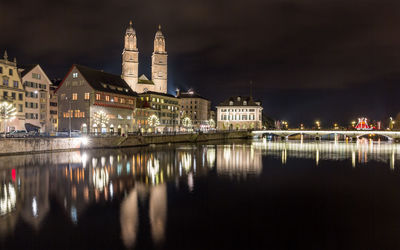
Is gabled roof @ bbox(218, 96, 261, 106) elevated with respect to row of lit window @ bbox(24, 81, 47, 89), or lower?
elevated

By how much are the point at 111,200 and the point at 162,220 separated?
6.19 m

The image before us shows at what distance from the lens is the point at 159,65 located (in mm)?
147750

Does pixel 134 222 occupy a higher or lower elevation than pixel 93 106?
lower

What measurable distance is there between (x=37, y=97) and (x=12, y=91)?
1340 centimetres

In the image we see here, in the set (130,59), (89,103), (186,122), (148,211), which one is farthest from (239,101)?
(148,211)

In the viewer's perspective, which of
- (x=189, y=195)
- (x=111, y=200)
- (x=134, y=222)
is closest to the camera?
(x=134, y=222)

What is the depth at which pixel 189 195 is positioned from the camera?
2606cm

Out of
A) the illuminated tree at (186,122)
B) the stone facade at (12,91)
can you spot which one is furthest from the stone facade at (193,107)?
the stone facade at (12,91)

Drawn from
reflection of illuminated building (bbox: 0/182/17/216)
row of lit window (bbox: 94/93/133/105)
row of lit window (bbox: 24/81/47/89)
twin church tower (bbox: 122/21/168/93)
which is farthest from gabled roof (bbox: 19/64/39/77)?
twin church tower (bbox: 122/21/168/93)

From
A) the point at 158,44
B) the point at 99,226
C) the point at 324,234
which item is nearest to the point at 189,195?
the point at 99,226

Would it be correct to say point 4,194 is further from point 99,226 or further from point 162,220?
point 162,220

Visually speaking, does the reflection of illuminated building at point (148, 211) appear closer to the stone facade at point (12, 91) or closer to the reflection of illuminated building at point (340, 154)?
the reflection of illuminated building at point (340, 154)

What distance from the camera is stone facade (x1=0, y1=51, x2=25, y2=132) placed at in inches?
2500

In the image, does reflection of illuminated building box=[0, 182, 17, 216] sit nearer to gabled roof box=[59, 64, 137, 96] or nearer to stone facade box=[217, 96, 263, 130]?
gabled roof box=[59, 64, 137, 96]
